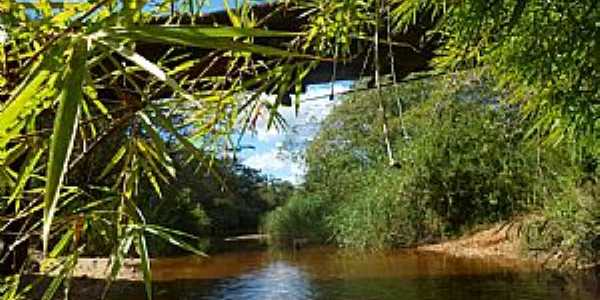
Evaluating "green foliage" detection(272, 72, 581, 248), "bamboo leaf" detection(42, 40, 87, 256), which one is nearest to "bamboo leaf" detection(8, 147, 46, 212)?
"bamboo leaf" detection(42, 40, 87, 256)

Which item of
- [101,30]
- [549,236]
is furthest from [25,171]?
[549,236]

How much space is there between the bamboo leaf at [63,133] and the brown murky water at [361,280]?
625 centimetres

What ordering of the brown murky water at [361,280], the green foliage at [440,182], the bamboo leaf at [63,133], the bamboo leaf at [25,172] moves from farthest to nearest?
1. the green foliage at [440,182]
2. the brown murky water at [361,280]
3. the bamboo leaf at [25,172]
4. the bamboo leaf at [63,133]

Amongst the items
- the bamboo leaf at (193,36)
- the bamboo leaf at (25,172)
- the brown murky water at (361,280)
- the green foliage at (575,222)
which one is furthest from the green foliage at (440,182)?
the bamboo leaf at (193,36)

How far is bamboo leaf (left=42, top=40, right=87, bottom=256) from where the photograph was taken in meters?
0.38

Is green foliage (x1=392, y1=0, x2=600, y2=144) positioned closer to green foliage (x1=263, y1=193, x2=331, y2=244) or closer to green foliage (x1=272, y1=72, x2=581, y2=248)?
green foliage (x1=272, y1=72, x2=581, y2=248)

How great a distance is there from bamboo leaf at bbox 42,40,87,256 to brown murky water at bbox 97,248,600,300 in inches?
246

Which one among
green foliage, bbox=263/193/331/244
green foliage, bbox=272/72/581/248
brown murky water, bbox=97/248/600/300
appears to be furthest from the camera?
green foliage, bbox=263/193/331/244

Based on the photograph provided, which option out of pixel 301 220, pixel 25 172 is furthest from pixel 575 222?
pixel 301 220

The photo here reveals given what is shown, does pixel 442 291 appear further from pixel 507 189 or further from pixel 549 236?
pixel 507 189

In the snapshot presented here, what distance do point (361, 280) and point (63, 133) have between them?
841cm

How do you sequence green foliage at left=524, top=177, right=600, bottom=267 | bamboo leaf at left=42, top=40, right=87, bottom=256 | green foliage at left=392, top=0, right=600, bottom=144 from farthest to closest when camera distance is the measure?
1. green foliage at left=524, top=177, right=600, bottom=267
2. green foliage at left=392, top=0, right=600, bottom=144
3. bamboo leaf at left=42, top=40, right=87, bottom=256

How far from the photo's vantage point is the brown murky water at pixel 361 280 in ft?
23.4

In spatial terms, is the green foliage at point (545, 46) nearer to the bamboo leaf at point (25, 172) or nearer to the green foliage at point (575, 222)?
the bamboo leaf at point (25, 172)
